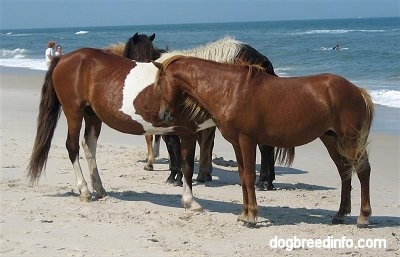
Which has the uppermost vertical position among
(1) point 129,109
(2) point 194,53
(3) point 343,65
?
(2) point 194,53

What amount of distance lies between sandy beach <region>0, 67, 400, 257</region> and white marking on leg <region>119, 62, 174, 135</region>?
0.80 metres

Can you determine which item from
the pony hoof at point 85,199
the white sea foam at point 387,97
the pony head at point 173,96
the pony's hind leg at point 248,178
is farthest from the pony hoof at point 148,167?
the white sea foam at point 387,97

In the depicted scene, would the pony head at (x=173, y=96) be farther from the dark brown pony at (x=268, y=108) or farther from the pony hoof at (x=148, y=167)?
the pony hoof at (x=148, y=167)

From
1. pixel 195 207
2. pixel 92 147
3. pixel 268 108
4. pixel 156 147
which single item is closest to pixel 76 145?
pixel 92 147

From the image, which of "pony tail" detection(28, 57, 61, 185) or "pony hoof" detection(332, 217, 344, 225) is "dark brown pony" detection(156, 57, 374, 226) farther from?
"pony tail" detection(28, 57, 61, 185)

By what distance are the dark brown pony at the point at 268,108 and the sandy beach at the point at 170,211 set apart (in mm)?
405

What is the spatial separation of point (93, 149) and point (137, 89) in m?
1.02

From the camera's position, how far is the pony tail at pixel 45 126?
7246mm

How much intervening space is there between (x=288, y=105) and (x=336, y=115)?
429mm

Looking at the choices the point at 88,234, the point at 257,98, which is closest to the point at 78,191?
the point at 88,234

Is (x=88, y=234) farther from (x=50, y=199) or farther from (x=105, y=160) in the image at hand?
(x=105, y=160)

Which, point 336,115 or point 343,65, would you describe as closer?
point 336,115

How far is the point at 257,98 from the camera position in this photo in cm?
602

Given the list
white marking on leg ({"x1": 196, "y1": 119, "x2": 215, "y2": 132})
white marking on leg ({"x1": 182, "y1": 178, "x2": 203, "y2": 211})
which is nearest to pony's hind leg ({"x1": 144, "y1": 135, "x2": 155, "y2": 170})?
white marking on leg ({"x1": 182, "y1": 178, "x2": 203, "y2": 211})
